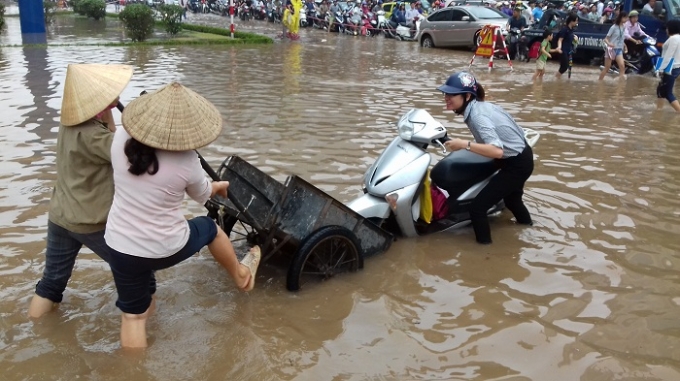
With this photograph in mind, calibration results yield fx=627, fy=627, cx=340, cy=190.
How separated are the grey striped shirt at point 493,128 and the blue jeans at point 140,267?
210 cm

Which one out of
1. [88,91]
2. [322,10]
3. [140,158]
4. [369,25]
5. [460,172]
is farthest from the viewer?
[322,10]

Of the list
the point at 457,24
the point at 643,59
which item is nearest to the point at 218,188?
the point at 643,59

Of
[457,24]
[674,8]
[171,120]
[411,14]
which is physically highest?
[674,8]

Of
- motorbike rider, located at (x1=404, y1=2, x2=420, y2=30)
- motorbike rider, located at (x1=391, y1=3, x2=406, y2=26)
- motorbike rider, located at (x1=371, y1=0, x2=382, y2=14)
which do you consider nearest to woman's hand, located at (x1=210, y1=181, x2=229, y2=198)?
motorbike rider, located at (x1=404, y1=2, x2=420, y2=30)

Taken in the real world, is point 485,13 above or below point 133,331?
above

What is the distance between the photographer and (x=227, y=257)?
11.1 feet

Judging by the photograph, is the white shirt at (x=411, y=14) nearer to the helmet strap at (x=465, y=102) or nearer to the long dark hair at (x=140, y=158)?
A: the helmet strap at (x=465, y=102)

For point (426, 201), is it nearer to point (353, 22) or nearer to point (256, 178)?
point (256, 178)

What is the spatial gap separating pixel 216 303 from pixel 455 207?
6.48ft

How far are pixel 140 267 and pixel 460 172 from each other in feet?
8.52

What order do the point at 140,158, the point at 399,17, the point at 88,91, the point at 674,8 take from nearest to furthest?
the point at 140,158 < the point at 88,91 < the point at 674,8 < the point at 399,17

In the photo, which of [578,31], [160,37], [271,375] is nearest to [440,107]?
[271,375]

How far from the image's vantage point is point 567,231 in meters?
4.99

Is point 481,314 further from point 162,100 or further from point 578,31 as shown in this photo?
point 578,31
